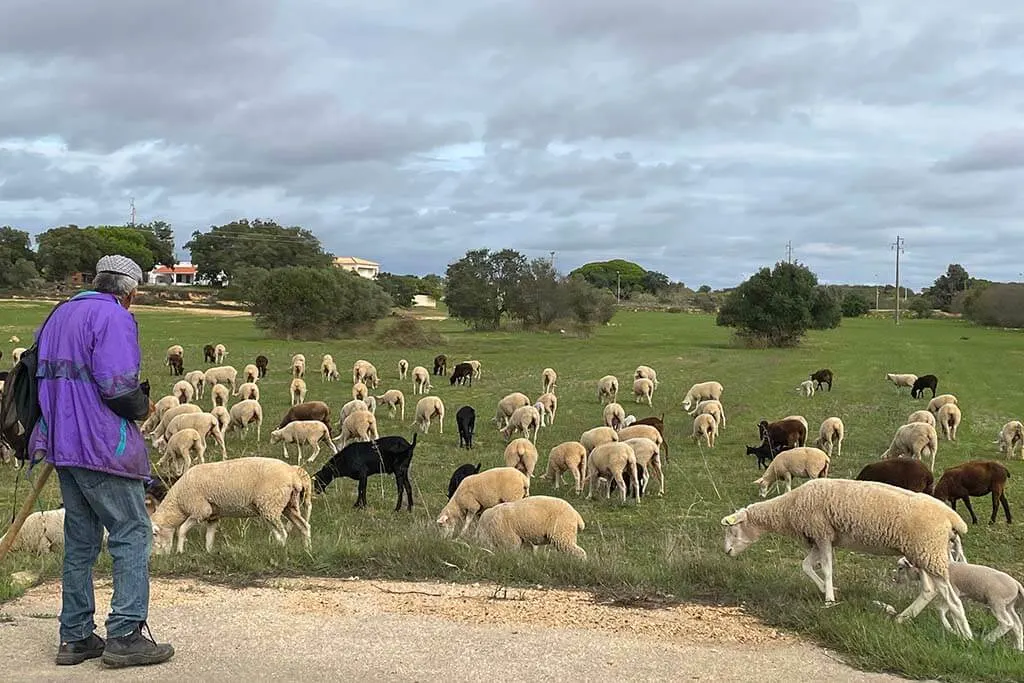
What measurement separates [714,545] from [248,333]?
5454 centimetres

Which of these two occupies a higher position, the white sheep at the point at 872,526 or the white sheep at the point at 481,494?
the white sheep at the point at 872,526

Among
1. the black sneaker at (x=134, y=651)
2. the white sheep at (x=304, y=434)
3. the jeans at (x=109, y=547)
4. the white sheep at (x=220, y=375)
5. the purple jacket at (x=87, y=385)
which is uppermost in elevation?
the purple jacket at (x=87, y=385)

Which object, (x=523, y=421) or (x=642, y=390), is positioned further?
(x=642, y=390)

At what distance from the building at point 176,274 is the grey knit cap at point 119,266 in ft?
421

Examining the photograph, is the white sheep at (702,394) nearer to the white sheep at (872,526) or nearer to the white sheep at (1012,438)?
the white sheep at (1012,438)

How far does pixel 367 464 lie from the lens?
13625mm

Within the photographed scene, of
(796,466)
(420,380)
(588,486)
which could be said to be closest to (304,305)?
(420,380)

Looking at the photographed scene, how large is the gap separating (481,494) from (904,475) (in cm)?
598

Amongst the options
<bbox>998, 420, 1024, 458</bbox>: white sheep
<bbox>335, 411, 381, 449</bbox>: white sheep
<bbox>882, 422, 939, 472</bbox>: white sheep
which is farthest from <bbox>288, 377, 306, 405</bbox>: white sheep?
<bbox>998, 420, 1024, 458</bbox>: white sheep

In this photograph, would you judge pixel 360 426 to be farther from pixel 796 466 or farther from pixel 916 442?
pixel 916 442

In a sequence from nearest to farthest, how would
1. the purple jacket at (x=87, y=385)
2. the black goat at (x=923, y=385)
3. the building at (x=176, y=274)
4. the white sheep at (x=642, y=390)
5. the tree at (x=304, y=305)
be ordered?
the purple jacket at (x=87, y=385) → the white sheep at (x=642, y=390) → the black goat at (x=923, y=385) → the tree at (x=304, y=305) → the building at (x=176, y=274)

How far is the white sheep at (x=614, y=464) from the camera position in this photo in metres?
13.9

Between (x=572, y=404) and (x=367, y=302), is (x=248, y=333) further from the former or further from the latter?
(x=572, y=404)

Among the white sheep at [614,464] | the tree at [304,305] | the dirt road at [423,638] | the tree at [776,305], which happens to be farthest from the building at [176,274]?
the dirt road at [423,638]
